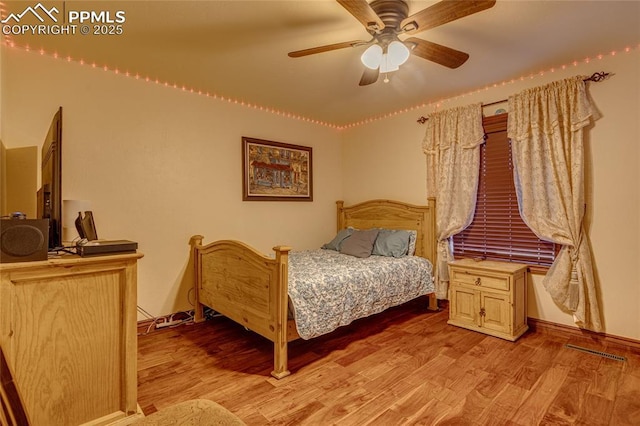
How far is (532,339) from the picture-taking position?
9.37 feet

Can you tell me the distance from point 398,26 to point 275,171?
2.42m

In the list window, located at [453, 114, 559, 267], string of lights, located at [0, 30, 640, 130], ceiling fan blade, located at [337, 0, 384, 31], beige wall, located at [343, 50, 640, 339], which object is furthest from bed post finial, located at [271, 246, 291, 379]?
beige wall, located at [343, 50, 640, 339]

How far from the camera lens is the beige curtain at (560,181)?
8.88 feet

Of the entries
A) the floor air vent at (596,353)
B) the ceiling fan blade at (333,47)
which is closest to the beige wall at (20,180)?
the ceiling fan blade at (333,47)

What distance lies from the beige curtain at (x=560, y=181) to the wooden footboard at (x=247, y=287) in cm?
239

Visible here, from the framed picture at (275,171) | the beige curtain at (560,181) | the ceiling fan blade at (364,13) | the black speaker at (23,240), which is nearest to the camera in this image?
the black speaker at (23,240)

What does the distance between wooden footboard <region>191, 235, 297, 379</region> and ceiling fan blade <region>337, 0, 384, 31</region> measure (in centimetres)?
147

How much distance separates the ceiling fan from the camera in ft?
5.32

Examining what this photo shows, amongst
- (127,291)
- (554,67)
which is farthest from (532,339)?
(127,291)

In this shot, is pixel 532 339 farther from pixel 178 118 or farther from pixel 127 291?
pixel 178 118

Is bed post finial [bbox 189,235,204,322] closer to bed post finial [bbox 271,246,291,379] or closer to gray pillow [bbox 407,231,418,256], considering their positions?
bed post finial [bbox 271,246,291,379]

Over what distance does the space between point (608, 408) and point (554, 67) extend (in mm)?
2702

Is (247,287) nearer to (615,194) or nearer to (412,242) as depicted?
(412,242)

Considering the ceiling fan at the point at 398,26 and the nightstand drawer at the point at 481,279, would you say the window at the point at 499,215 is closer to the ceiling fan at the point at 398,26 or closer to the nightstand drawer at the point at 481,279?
the nightstand drawer at the point at 481,279
